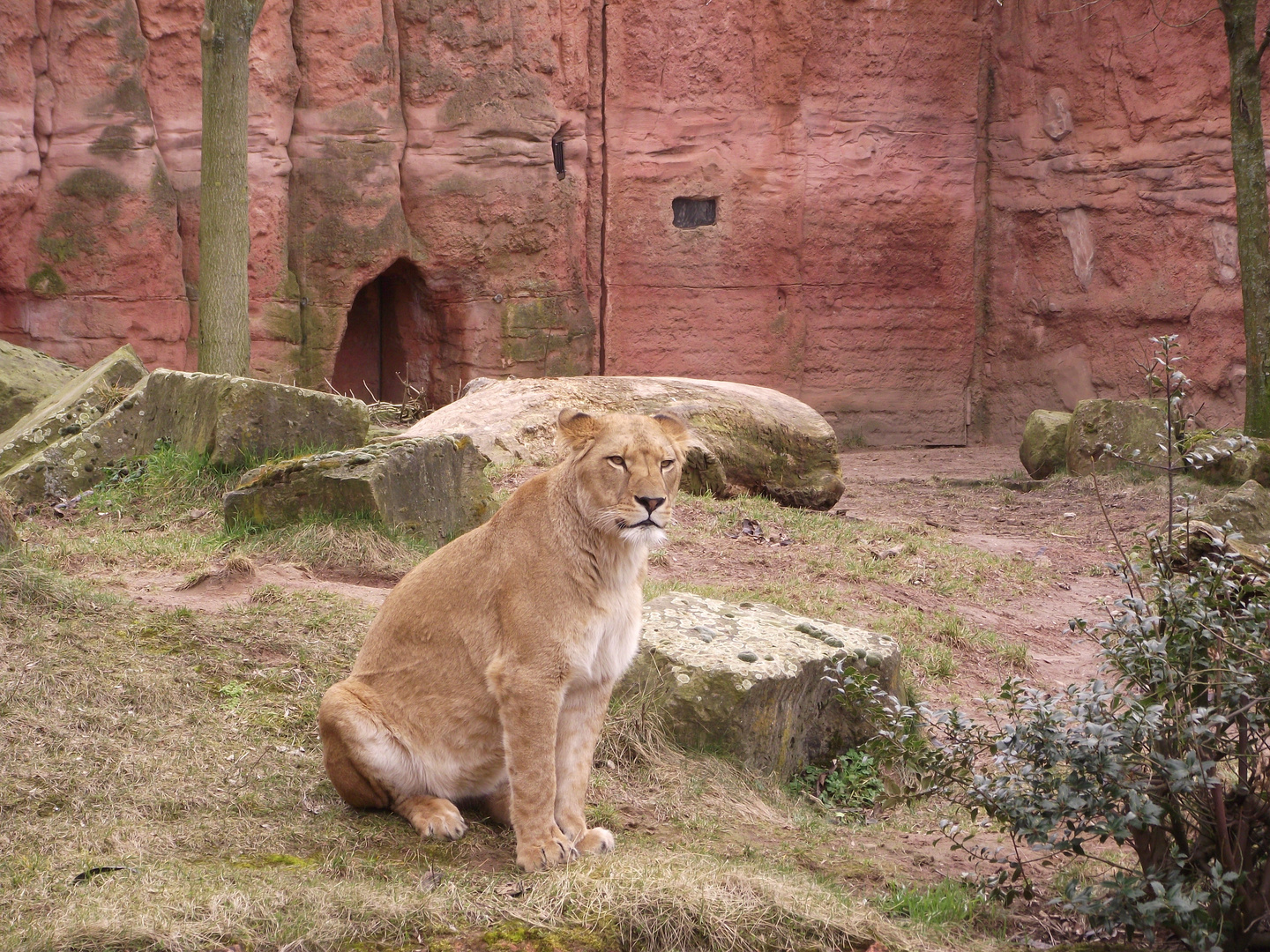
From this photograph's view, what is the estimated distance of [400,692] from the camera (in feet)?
13.8

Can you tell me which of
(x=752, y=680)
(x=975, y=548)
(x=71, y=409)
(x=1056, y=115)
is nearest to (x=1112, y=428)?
(x=975, y=548)

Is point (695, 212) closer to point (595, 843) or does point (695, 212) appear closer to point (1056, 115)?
point (1056, 115)

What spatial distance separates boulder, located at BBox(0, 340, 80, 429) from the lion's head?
27.0 ft

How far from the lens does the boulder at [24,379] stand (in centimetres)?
1083

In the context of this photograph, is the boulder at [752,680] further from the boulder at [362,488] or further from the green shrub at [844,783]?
the boulder at [362,488]

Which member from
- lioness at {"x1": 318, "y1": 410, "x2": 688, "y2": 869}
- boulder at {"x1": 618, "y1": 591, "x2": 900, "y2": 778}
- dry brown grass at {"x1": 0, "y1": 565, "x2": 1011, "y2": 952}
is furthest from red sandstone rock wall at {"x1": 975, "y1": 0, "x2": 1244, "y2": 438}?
lioness at {"x1": 318, "y1": 410, "x2": 688, "y2": 869}

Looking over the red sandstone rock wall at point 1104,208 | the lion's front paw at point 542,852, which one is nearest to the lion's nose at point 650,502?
the lion's front paw at point 542,852

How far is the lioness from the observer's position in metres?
3.91

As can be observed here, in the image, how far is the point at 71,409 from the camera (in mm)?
9500

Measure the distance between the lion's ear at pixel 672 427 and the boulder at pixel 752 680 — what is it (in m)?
1.51

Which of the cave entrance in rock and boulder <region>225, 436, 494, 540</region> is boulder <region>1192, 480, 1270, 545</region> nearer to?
boulder <region>225, 436, 494, 540</region>

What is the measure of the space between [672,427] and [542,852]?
147 centimetres

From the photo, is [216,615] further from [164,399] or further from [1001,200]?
[1001,200]

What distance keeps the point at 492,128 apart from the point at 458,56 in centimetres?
101
